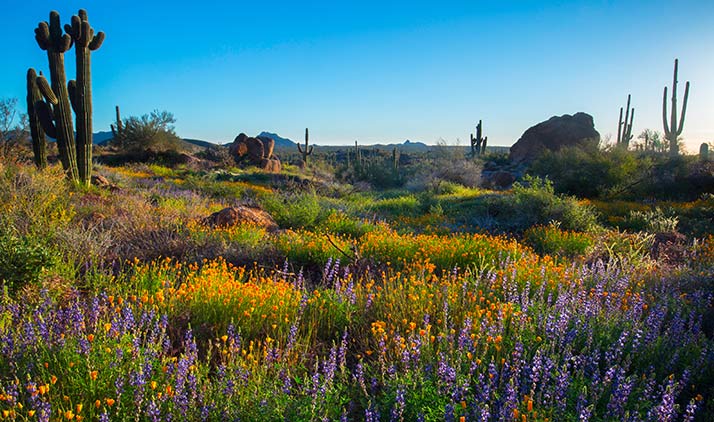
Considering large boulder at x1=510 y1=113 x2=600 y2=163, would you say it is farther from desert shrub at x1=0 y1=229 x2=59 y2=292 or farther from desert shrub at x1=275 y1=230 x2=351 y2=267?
desert shrub at x1=0 y1=229 x2=59 y2=292

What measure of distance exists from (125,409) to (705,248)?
9454 mm

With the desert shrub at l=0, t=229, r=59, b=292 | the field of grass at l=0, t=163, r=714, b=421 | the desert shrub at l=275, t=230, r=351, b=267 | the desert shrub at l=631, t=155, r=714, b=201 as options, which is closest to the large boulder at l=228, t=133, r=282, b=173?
the desert shrub at l=631, t=155, r=714, b=201

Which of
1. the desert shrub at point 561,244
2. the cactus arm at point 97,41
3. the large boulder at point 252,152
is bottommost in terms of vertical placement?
the desert shrub at point 561,244

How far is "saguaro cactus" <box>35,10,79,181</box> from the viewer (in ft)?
44.9

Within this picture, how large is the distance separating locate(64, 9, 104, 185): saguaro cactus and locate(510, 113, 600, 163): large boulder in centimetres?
2989

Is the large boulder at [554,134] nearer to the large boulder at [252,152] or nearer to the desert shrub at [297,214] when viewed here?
the large boulder at [252,152]

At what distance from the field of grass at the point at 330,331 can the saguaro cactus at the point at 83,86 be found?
5557 mm

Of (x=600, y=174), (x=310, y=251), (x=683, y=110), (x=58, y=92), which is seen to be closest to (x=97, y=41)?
(x=58, y=92)

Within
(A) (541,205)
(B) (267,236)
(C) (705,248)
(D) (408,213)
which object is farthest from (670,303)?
(D) (408,213)

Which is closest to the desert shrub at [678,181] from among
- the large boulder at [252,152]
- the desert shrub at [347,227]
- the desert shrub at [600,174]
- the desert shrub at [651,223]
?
the desert shrub at [600,174]

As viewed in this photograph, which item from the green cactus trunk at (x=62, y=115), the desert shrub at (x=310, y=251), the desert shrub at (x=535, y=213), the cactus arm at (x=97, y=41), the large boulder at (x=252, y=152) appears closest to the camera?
the desert shrub at (x=310, y=251)

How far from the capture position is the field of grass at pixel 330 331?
248cm

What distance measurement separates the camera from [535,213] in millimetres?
11766

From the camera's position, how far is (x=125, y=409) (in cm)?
235
